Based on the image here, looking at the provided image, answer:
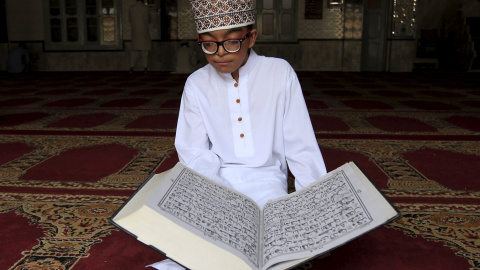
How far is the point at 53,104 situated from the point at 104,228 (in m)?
3.12

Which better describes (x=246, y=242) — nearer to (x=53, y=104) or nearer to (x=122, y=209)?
(x=122, y=209)

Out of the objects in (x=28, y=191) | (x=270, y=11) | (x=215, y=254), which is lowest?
(x=28, y=191)

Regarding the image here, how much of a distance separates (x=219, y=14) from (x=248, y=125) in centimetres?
34

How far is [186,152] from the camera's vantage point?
132cm

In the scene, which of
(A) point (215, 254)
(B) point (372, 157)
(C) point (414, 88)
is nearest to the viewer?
(A) point (215, 254)

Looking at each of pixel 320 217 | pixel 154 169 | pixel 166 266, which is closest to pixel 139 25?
pixel 154 169

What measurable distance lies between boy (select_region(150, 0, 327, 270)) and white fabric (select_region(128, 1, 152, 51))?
6.39 meters

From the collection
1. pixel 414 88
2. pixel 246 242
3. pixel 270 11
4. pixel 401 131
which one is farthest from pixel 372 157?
pixel 270 11

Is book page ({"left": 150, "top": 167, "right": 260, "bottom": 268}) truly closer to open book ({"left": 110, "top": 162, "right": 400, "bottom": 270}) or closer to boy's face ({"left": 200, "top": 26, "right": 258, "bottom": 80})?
open book ({"left": 110, "top": 162, "right": 400, "bottom": 270})

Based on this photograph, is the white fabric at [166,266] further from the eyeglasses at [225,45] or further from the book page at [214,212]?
the eyeglasses at [225,45]

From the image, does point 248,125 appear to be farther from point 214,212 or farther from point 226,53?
point 214,212

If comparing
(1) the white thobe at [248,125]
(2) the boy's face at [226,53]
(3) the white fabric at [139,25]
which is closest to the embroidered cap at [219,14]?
(2) the boy's face at [226,53]

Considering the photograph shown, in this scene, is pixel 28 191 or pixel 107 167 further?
pixel 107 167

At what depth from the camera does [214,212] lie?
926 millimetres
